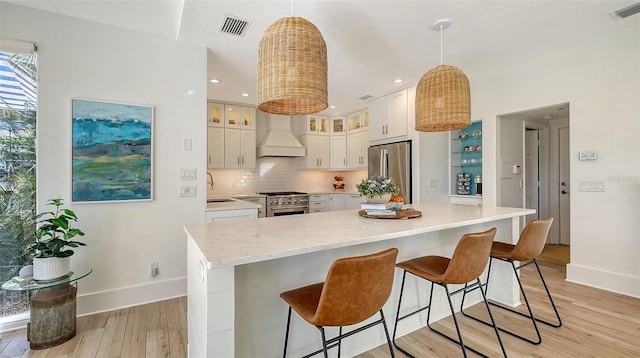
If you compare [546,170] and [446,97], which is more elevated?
[446,97]

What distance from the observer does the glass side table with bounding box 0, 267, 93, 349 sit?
196 centimetres

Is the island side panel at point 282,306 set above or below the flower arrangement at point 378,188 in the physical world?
below

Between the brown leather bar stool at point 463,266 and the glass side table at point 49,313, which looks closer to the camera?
the brown leather bar stool at point 463,266

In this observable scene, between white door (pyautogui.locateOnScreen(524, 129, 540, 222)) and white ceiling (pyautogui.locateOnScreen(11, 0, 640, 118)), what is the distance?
2119 mm

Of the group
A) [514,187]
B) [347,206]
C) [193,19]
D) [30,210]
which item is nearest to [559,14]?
[514,187]

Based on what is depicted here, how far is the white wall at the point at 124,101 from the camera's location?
239 cm

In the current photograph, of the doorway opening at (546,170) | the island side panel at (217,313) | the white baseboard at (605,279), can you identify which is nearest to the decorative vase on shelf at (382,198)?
the island side panel at (217,313)

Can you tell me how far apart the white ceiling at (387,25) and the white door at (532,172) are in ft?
6.95

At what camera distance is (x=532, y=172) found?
5043 mm

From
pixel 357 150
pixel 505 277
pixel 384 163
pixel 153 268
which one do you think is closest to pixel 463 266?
pixel 505 277

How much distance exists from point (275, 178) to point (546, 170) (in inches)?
Result: 198

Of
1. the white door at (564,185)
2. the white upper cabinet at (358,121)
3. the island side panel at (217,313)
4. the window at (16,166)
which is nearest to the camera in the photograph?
the island side panel at (217,313)

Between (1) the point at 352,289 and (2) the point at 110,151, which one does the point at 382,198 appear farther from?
(2) the point at 110,151

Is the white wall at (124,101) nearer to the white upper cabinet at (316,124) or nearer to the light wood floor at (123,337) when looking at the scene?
the light wood floor at (123,337)
